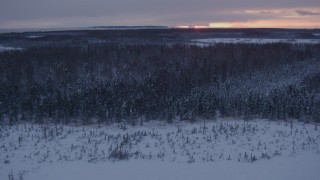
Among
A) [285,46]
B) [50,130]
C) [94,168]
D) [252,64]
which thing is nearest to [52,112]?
[50,130]

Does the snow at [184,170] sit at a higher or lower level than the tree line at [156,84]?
lower

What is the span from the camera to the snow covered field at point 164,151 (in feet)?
36.1

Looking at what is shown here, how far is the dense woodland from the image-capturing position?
17.4 m

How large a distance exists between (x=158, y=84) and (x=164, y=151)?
10498 mm

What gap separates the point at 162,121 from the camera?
54.9 feet

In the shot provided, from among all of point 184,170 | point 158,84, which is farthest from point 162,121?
point 158,84

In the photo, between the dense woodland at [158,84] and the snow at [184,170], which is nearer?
the snow at [184,170]

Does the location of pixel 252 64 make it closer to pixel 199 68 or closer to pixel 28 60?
pixel 199 68

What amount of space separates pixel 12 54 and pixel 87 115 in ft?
64.8

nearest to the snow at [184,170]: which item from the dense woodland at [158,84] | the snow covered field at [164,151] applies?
the snow covered field at [164,151]

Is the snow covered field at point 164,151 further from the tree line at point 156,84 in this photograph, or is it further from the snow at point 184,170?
the tree line at point 156,84

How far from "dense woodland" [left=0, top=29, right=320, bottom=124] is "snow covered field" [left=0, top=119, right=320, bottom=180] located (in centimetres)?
147

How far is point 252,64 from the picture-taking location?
99.7 feet

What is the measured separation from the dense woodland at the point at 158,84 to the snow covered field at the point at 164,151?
4.81ft
